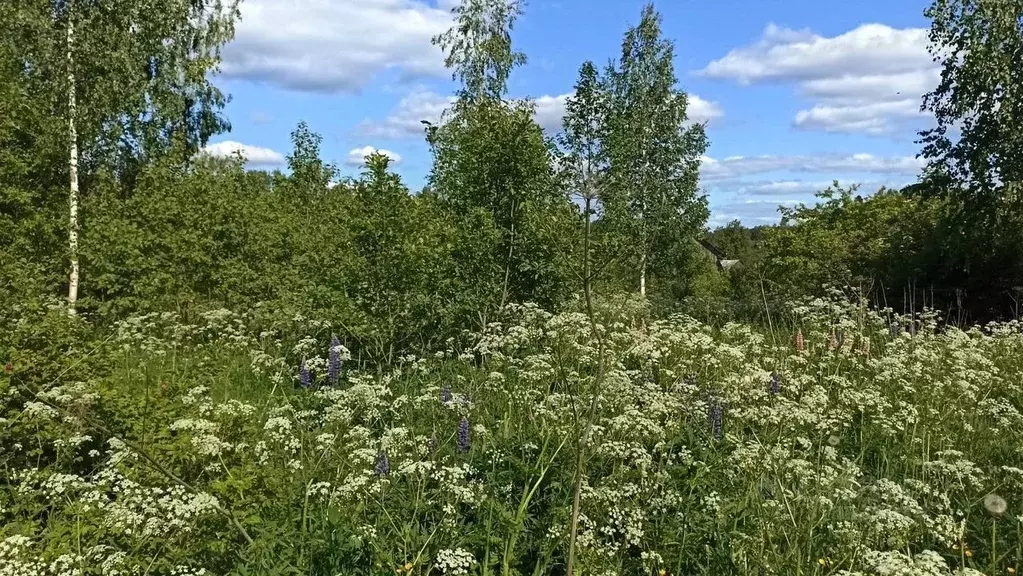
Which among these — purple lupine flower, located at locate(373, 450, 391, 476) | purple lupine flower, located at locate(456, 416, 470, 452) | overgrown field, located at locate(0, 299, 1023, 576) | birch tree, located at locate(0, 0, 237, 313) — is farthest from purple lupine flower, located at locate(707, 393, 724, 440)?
birch tree, located at locate(0, 0, 237, 313)

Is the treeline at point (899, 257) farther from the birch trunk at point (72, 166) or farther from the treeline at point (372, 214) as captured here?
the birch trunk at point (72, 166)

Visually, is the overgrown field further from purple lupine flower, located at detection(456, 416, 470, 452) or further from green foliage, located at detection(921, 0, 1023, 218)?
green foliage, located at detection(921, 0, 1023, 218)

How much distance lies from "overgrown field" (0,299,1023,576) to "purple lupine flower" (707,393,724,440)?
0.02m

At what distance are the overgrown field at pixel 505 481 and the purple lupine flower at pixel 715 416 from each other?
2 centimetres

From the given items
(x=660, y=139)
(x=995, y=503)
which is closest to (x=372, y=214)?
(x=995, y=503)

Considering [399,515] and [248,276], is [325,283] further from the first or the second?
[399,515]

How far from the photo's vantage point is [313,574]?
2988 mm

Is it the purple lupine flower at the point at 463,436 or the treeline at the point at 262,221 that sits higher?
the treeline at the point at 262,221

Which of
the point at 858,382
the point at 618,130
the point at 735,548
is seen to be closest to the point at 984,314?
the point at 618,130

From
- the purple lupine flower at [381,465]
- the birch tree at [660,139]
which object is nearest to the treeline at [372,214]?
the purple lupine flower at [381,465]

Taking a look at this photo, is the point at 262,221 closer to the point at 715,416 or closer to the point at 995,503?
the point at 715,416

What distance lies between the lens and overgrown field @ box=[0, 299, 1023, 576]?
3.06 meters

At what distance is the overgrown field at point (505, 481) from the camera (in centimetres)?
306

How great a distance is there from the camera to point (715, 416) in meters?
4.66
